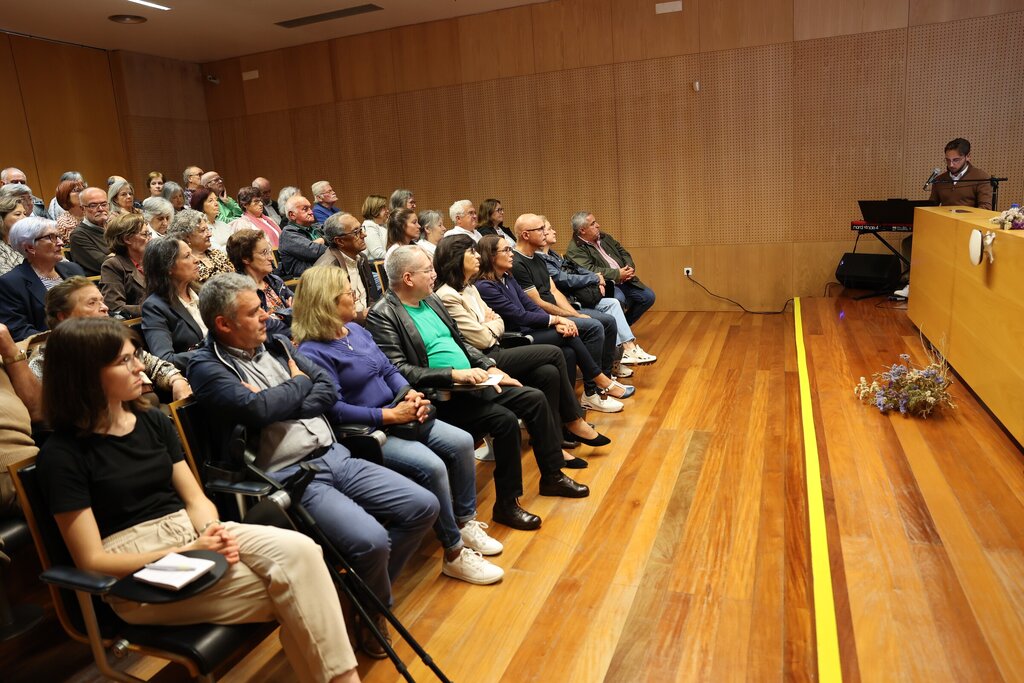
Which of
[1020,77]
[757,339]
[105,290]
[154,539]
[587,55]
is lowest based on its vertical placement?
[757,339]

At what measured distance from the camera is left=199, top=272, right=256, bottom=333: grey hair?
86.3 inches

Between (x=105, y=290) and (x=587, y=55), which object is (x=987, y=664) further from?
(x=587, y=55)

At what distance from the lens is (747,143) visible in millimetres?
6754

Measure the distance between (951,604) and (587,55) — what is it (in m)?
6.17

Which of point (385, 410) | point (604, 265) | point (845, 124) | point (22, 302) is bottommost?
Answer: point (385, 410)

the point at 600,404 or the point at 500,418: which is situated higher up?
the point at 500,418

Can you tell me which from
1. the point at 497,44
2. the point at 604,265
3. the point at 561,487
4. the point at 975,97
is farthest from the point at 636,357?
the point at 497,44

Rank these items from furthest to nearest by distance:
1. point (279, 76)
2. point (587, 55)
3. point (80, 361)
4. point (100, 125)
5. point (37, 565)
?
point (279, 76) → point (100, 125) → point (587, 55) → point (37, 565) → point (80, 361)

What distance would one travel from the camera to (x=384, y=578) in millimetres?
2180

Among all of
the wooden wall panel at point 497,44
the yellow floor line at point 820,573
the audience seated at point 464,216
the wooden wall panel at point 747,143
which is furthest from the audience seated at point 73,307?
the wooden wall panel at point 497,44

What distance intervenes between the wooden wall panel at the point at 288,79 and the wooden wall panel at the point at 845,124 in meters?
4.98

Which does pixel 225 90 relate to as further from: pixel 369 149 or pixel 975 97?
pixel 975 97

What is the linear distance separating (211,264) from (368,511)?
1948 mm

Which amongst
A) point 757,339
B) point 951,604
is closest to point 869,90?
point 757,339
